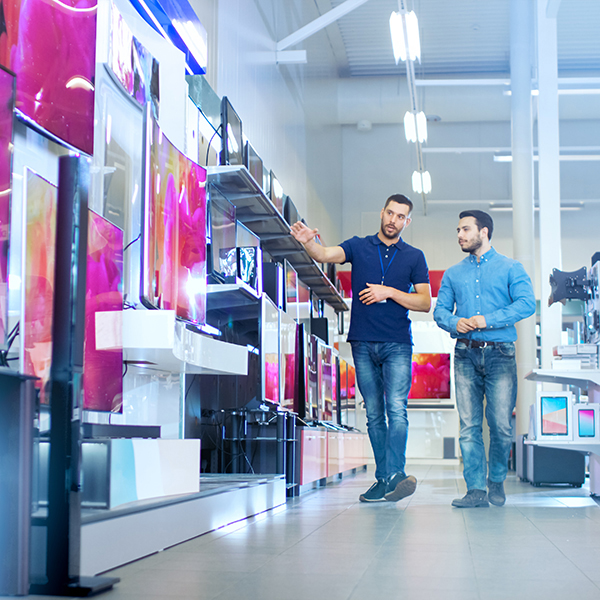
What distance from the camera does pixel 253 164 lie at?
431 centimetres

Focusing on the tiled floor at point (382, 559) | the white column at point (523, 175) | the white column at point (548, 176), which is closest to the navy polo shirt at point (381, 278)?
the tiled floor at point (382, 559)

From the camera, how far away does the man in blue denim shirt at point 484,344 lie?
11.9 ft

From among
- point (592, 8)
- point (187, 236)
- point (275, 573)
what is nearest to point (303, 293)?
point (187, 236)

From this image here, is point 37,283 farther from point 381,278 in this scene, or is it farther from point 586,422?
point 586,422

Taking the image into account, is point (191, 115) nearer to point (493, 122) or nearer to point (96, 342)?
point (96, 342)

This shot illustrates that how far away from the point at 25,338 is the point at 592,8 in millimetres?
10817

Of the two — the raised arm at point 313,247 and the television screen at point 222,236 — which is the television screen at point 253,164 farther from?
the raised arm at point 313,247

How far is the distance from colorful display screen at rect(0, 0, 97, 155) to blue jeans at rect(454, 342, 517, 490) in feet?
7.19

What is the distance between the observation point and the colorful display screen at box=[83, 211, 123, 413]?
229 cm

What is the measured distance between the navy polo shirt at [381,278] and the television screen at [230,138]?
2.45 ft

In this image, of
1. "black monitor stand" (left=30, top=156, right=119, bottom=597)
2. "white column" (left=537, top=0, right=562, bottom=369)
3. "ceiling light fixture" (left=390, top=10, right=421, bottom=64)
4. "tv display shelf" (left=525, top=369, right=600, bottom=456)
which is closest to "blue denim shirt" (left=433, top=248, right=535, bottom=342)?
"tv display shelf" (left=525, top=369, right=600, bottom=456)

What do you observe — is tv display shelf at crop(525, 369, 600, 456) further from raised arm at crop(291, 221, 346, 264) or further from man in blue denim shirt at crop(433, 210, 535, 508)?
raised arm at crop(291, 221, 346, 264)

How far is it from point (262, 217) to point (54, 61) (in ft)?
8.40

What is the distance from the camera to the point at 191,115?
147 inches
